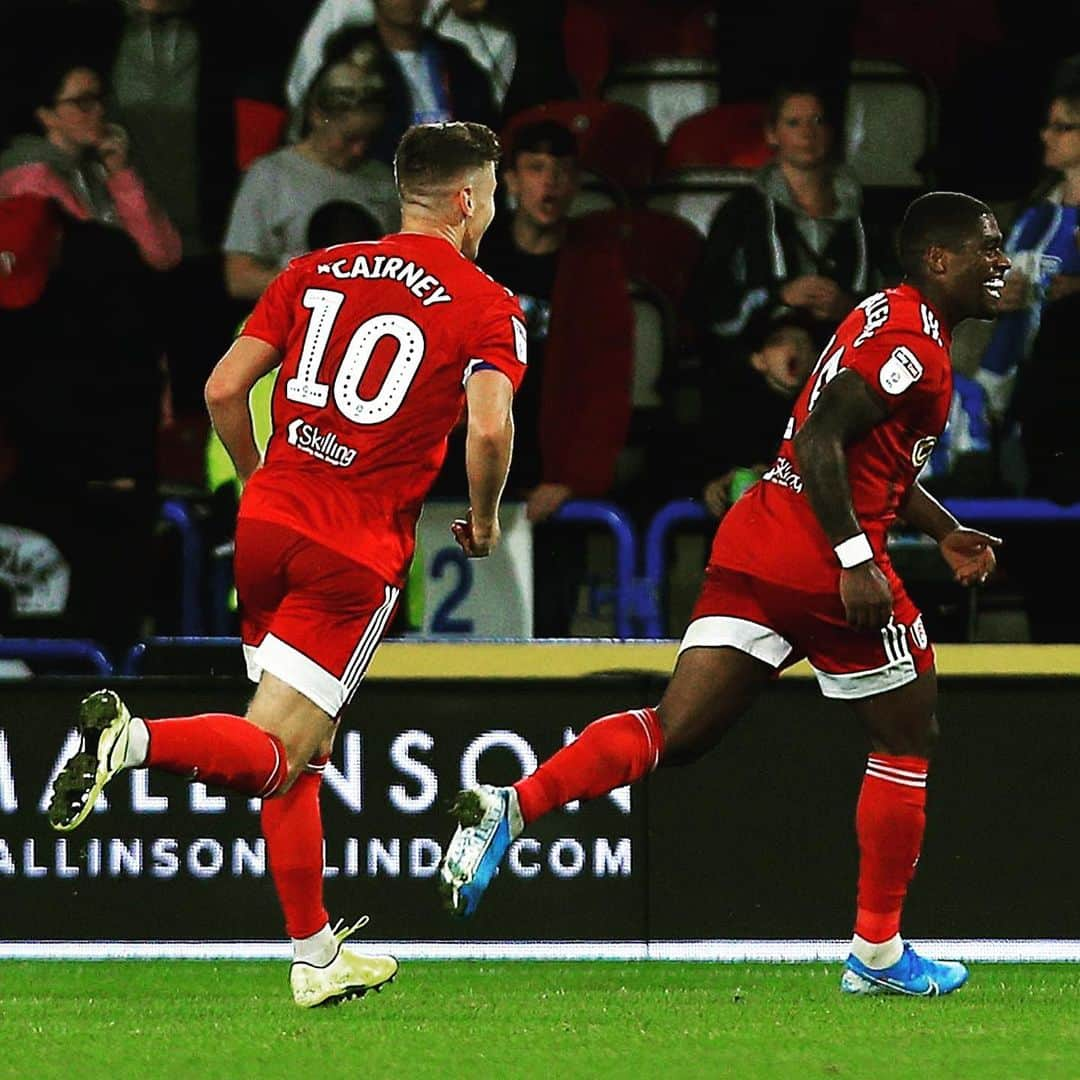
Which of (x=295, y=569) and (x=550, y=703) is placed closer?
(x=295, y=569)

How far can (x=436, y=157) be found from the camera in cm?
510

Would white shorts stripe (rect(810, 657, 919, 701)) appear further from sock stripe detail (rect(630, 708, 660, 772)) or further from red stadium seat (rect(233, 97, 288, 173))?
red stadium seat (rect(233, 97, 288, 173))

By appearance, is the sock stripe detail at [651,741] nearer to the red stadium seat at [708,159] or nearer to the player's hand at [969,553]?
the player's hand at [969,553]

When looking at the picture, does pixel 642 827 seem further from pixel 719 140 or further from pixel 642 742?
pixel 719 140

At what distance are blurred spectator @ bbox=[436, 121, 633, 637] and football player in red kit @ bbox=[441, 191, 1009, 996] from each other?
7.64 ft

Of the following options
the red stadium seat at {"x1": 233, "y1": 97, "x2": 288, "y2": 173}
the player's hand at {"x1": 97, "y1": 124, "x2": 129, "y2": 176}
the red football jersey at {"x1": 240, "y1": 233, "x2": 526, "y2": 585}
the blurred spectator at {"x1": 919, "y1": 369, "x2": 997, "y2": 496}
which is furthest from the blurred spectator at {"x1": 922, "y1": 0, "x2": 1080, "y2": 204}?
the red football jersey at {"x1": 240, "y1": 233, "x2": 526, "y2": 585}

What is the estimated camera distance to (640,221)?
26.3 feet

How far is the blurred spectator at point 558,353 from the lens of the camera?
7727 millimetres

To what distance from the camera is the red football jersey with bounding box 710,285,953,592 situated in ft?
16.9

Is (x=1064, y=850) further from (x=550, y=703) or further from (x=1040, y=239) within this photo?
(x=1040, y=239)

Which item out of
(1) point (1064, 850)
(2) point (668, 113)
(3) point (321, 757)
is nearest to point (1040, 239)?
(2) point (668, 113)

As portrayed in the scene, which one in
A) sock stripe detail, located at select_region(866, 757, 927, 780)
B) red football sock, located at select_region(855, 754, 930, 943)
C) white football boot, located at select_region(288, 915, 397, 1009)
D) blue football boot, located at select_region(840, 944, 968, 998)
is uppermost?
sock stripe detail, located at select_region(866, 757, 927, 780)

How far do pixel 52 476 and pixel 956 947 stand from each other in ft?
10.5

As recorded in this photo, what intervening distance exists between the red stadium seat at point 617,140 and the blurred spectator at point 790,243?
1.06ft
